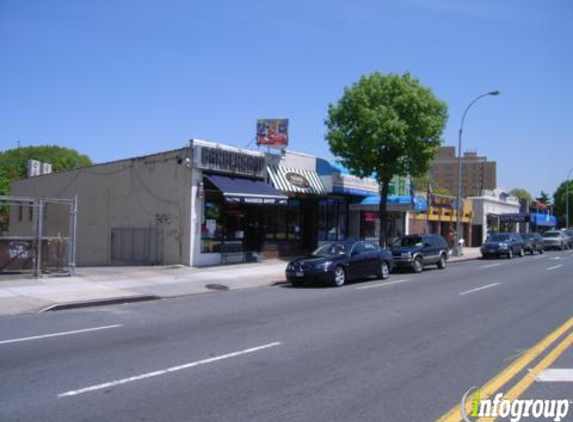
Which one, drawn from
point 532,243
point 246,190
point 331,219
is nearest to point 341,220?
point 331,219

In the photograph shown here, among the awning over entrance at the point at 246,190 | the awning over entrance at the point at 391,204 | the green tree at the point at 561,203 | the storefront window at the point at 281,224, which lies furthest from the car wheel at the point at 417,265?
the green tree at the point at 561,203

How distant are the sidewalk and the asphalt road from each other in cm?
120

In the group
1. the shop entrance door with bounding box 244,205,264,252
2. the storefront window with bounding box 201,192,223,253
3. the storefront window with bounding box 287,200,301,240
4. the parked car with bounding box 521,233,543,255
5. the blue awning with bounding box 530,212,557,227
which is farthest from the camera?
the blue awning with bounding box 530,212,557,227

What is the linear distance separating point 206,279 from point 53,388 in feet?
40.7

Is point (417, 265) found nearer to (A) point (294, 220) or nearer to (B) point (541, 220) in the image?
(A) point (294, 220)

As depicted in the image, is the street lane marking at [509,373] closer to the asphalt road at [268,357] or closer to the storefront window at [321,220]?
the asphalt road at [268,357]

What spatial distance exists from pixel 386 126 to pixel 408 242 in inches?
212

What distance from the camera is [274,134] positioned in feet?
86.6

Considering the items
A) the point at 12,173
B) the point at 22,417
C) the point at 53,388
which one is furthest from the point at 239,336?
the point at 12,173

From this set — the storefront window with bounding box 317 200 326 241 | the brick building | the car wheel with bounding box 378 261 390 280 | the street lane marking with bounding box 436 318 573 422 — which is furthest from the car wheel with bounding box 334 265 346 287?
the brick building

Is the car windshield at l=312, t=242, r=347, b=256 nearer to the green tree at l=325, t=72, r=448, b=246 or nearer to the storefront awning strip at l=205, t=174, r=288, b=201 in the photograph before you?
the storefront awning strip at l=205, t=174, r=288, b=201

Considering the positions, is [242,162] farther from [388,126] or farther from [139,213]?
[388,126]

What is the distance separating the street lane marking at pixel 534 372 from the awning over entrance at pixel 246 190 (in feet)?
49.0

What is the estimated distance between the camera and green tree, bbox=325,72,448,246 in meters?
24.9
